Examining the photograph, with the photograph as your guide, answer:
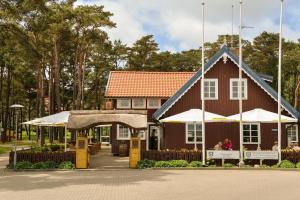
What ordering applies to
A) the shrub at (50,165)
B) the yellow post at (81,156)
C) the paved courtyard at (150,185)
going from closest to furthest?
the paved courtyard at (150,185)
the shrub at (50,165)
the yellow post at (81,156)

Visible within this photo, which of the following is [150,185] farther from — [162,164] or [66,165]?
[66,165]

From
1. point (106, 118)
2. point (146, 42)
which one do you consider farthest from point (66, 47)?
point (106, 118)

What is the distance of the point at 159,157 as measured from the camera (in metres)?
24.4

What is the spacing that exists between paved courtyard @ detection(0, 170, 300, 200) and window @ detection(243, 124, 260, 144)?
303 inches

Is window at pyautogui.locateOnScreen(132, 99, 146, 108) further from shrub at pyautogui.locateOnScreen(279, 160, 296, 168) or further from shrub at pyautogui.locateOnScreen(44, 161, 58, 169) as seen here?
shrub at pyautogui.locateOnScreen(279, 160, 296, 168)

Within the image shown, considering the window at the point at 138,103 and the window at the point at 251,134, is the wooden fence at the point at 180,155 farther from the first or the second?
the window at the point at 138,103

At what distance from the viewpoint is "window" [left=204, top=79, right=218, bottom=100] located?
1177 inches

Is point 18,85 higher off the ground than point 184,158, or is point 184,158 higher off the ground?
point 18,85

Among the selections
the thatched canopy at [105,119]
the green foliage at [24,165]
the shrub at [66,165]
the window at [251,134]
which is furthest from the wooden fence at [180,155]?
the green foliage at [24,165]

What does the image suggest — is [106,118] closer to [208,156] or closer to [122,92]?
[208,156]

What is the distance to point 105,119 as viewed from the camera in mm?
24484

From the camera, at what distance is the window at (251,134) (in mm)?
29922

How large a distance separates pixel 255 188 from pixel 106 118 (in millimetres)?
10394

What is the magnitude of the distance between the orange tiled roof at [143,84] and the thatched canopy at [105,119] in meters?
9.18
